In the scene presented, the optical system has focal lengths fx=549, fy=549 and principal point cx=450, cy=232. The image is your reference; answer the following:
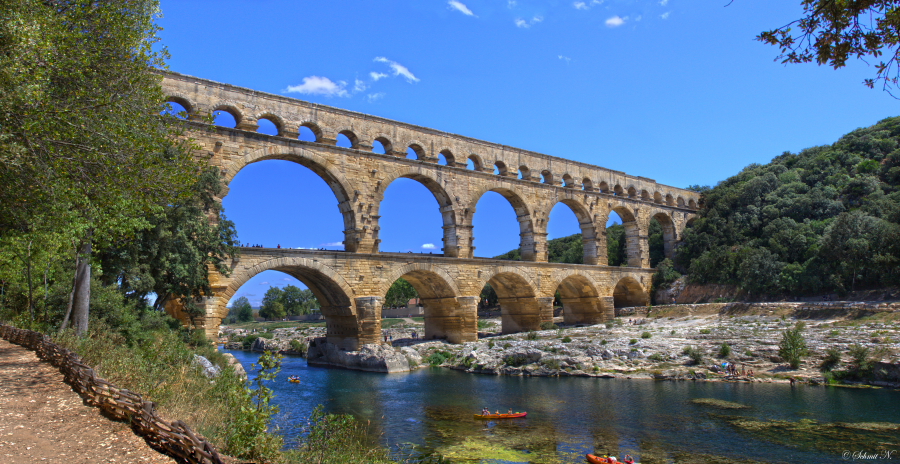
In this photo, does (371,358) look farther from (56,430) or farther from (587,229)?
(56,430)

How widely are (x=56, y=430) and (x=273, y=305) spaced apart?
241 feet

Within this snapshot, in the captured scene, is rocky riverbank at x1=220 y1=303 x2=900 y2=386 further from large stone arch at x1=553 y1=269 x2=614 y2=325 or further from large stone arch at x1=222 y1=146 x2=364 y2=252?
large stone arch at x1=222 y1=146 x2=364 y2=252

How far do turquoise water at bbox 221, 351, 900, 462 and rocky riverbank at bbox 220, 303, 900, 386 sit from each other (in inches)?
45.1

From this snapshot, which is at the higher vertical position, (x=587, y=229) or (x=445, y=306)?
(x=587, y=229)

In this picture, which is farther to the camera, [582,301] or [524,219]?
[582,301]

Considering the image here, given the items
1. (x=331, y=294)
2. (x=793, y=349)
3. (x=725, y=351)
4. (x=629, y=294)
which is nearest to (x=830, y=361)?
(x=793, y=349)

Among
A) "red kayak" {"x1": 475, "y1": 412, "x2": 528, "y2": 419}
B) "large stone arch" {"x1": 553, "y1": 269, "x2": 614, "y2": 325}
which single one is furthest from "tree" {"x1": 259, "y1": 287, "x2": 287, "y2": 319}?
"red kayak" {"x1": 475, "y1": 412, "x2": 528, "y2": 419}

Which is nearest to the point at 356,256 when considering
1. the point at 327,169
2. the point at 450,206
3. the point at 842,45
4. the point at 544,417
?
the point at 327,169

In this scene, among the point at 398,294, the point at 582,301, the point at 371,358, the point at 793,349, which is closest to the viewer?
the point at 793,349

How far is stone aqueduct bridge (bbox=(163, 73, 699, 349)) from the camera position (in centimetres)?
2034

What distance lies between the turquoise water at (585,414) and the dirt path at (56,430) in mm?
2784

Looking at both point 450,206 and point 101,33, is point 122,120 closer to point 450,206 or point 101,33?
point 101,33

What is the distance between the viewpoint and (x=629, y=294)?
115 feet

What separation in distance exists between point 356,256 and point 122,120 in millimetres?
13065
